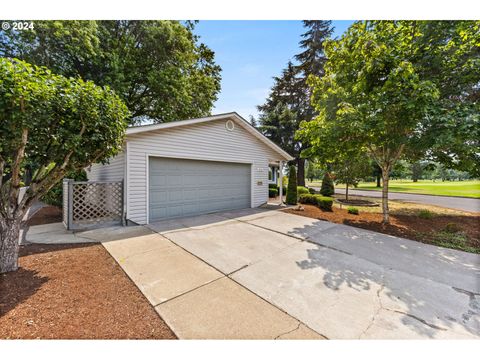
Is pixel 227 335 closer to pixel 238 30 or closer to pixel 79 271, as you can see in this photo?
pixel 79 271

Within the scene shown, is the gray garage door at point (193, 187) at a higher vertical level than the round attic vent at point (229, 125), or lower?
lower

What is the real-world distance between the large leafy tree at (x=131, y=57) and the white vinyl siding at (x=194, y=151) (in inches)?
158

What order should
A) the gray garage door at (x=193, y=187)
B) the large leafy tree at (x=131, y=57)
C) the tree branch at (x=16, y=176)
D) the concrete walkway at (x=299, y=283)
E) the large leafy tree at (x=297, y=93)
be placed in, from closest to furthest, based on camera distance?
1. the concrete walkway at (x=299, y=283)
2. the tree branch at (x=16, y=176)
3. the gray garage door at (x=193, y=187)
4. the large leafy tree at (x=131, y=57)
5. the large leafy tree at (x=297, y=93)

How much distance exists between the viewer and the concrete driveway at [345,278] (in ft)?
6.82

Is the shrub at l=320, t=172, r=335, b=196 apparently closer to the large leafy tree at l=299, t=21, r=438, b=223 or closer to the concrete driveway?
the large leafy tree at l=299, t=21, r=438, b=223

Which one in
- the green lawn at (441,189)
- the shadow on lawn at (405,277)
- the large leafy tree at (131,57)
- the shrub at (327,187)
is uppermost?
the large leafy tree at (131,57)

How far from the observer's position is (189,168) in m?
6.88

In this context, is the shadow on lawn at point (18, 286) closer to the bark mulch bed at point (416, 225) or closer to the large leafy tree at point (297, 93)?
the bark mulch bed at point (416, 225)

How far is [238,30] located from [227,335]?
16.7ft

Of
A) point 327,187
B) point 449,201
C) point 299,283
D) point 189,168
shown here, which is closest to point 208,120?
point 189,168

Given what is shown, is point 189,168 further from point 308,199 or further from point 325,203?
point 308,199

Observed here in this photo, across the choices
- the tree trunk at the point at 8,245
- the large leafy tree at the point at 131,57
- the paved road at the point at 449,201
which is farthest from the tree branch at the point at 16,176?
the paved road at the point at 449,201

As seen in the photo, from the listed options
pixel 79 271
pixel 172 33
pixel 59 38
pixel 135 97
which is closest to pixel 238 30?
pixel 79 271

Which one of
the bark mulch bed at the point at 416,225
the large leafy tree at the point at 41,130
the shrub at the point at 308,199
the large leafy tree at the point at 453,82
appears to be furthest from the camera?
the shrub at the point at 308,199
